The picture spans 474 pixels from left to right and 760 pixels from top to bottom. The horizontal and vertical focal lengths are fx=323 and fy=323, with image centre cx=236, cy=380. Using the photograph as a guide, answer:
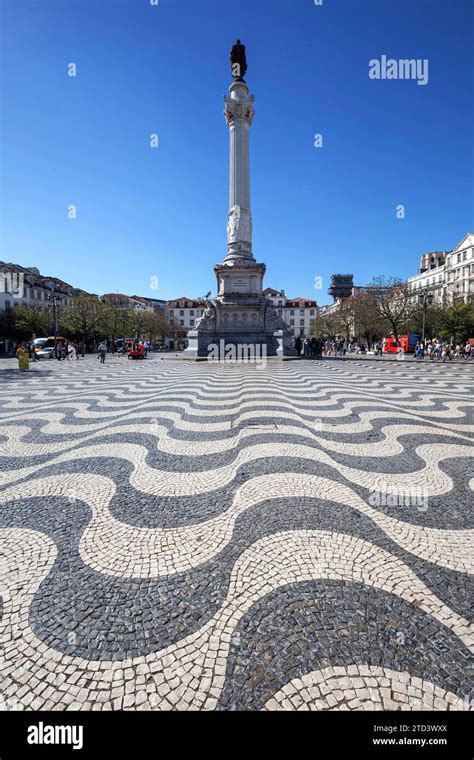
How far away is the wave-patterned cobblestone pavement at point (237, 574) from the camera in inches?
53.4

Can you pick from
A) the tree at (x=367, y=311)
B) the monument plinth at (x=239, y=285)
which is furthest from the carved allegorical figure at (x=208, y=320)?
the tree at (x=367, y=311)

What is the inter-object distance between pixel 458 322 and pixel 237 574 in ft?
143

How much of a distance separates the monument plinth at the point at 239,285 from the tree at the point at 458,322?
22098mm

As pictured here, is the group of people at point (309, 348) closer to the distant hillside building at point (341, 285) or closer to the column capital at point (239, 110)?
the column capital at point (239, 110)

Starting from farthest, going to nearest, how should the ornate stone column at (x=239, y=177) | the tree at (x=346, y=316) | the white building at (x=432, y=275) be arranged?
the white building at (x=432, y=275)
the tree at (x=346, y=316)
the ornate stone column at (x=239, y=177)

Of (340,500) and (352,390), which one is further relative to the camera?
(352,390)

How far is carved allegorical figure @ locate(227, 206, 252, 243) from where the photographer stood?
89.4 feet

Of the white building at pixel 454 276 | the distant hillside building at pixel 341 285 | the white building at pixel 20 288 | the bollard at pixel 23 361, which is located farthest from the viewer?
the distant hillside building at pixel 341 285

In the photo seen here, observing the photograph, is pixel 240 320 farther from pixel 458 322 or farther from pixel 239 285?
pixel 458 322

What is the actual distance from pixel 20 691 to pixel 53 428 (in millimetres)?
4821

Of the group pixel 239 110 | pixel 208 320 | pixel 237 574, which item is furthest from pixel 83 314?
pixel 237 574
